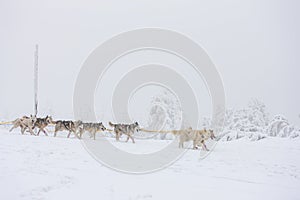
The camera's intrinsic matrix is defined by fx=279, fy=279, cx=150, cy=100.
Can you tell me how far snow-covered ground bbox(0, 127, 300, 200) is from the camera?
5.59 m

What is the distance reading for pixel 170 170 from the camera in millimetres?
7914

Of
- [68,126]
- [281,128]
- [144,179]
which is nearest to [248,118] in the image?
[281,128]

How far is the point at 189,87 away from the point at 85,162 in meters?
15.6

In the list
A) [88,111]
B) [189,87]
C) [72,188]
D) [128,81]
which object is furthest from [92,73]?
[88,111]

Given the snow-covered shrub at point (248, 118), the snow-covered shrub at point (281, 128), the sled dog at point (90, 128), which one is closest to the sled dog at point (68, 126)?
the sled dog at point (90, 128)

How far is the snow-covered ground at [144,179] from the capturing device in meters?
5.59

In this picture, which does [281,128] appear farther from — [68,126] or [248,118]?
[68,126]

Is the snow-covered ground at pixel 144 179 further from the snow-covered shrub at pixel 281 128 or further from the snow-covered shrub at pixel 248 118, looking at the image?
the snow-covered shrub at pixel 248 118

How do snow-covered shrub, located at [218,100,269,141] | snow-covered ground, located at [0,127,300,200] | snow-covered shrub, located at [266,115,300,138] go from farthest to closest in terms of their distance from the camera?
snow-covered shrub, located at [218,100,269,141], snow-covered shrub, located at [266,115,300,138], snow-covered ground, located at [0,127,300,200]

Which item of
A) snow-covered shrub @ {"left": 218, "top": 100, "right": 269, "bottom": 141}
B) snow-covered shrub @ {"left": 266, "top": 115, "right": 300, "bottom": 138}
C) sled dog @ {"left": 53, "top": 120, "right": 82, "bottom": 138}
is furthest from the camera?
snow-covered shrub @ {"left": 218, "top": 100, "right": 269, "bottom": 141}

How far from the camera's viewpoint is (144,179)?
6801mm

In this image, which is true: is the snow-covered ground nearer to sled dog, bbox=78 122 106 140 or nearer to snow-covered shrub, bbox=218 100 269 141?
sled dog, bbox=78 122 106 140

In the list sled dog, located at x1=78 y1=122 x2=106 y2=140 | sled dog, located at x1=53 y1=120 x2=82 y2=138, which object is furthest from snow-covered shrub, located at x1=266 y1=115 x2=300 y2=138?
sled dog, located at x1=53 y1=120 x2=82 y2=138

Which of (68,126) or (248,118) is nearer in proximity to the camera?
(68,126)
